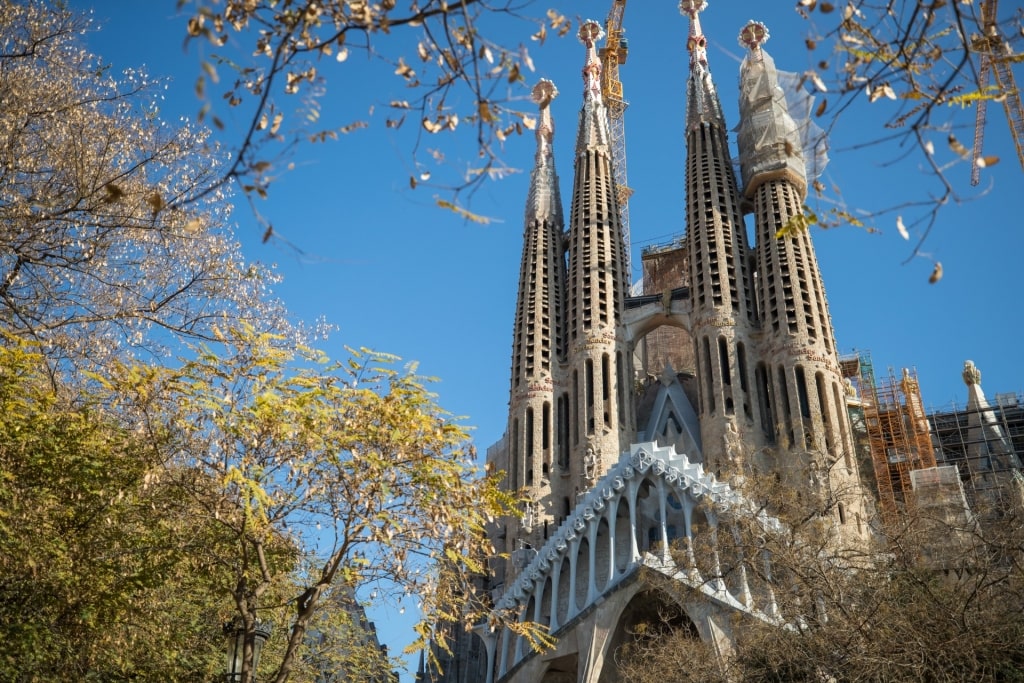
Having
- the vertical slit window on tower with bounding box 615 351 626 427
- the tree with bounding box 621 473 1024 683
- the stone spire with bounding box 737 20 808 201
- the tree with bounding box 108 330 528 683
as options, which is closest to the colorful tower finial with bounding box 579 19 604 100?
the stone spire with bounding box 737 20 808 201

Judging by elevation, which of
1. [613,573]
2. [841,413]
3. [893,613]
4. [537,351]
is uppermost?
[537,351]

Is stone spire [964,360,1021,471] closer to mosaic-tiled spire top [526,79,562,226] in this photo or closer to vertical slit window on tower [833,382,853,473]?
A: vertical slit window on tower [833,382,853,473]

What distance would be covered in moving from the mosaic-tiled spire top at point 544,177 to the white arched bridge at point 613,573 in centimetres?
1401

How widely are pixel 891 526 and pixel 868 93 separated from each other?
1304 cm

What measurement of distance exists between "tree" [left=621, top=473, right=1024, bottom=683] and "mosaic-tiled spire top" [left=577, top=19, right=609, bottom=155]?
24.8 metres

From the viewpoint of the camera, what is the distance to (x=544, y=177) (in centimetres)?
3950

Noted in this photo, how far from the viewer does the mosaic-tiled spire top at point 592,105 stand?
128ft

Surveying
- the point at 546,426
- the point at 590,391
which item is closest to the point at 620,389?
the point at 590,391

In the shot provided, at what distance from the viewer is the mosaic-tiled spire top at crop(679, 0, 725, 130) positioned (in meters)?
37.6

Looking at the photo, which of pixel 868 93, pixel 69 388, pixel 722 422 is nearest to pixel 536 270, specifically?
pixel 722 422

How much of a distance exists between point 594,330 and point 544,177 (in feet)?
28.5

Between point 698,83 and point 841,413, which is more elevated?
point 698,83

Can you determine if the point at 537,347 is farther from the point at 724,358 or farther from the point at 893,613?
the point at 893,613

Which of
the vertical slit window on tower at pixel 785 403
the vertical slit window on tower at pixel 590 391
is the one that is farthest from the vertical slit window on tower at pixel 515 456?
the vertical slit window on tower at pixel 785 403
